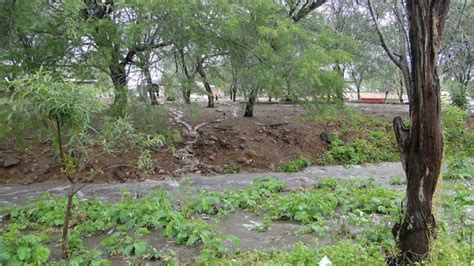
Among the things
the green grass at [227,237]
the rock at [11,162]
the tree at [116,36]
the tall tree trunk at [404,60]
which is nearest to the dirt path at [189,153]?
the tree at [116,36]

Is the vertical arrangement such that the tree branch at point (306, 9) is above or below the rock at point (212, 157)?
above

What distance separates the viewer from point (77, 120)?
12.2ft

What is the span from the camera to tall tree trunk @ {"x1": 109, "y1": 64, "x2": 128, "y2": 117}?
7391 mm

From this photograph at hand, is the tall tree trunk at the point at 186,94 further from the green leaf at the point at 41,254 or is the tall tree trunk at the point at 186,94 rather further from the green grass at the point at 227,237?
the green leaf at the point at 41,254

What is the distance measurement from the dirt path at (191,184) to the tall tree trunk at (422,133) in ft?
14.8

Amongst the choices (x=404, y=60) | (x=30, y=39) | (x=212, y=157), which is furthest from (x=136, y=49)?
(x=404, y=60)

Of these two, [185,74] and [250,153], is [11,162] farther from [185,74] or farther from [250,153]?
[250,153]

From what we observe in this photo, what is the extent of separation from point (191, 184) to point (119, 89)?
2.37m

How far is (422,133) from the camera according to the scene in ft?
10.3

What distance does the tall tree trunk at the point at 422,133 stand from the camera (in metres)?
3.08

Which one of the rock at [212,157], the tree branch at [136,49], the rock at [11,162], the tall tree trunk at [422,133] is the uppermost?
the tree branch at [136,49]

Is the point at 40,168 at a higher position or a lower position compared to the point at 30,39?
lower

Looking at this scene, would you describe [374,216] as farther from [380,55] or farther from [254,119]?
[380,55]

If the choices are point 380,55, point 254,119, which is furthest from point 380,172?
point 380,55
